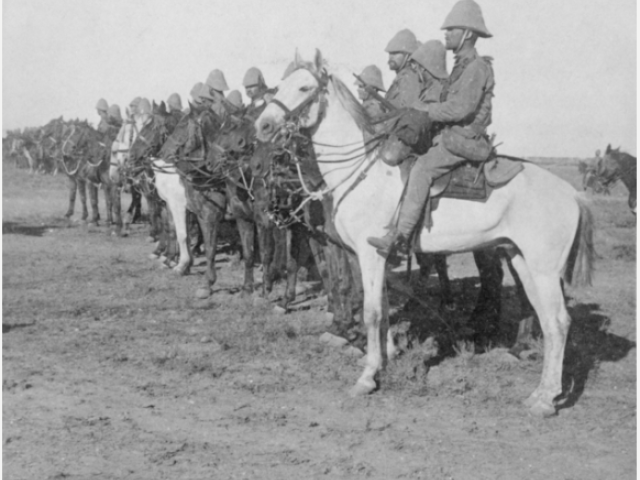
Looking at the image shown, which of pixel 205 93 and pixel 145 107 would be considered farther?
pixel 145 107

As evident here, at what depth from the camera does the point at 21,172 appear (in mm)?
38656

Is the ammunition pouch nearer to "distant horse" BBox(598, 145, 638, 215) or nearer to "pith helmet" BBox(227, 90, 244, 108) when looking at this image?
"pith helmet" BBox(227, 90, 244, 108)

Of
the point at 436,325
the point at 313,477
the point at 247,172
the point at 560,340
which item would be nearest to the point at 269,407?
the point at 313,477

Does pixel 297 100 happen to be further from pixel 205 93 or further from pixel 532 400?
pixel 205 93

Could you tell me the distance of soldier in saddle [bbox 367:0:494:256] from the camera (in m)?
6.50

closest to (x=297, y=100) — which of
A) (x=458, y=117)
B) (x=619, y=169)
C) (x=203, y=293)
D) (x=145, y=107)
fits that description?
(x=458, y=117)

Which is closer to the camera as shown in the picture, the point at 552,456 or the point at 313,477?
the point at 313,477

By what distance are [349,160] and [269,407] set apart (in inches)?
100

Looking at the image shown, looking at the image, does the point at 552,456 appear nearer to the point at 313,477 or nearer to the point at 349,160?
the point at 313,477

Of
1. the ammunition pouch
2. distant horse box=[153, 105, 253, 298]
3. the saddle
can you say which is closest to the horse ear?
the ammunition pouch

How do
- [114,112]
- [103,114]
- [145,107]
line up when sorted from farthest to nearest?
[114,112]
[103,114]
[145,107]

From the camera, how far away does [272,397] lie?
7113 millimetres

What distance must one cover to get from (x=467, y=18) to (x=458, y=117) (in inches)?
37.9

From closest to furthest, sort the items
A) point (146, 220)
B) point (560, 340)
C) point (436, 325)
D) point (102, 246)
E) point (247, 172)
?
point (560, 340) → point (436, 325) → point (247, 172) → point (102, 246) → point (146, 220)
